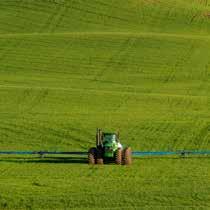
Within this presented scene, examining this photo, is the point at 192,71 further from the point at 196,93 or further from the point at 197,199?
the point at 197,199

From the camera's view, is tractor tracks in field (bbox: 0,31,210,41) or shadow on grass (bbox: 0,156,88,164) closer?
shadow on grass (bbox: 0,156,88,164)

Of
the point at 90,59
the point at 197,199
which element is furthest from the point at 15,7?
the point at 197,199

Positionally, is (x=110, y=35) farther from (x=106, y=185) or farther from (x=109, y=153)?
(x=106, y=185)

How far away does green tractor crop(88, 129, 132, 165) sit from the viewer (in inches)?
866

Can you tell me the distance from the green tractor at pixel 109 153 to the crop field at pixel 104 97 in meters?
0.36

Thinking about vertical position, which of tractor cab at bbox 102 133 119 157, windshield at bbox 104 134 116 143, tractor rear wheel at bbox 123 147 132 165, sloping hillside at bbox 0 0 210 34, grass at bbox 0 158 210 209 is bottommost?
grass at bbox 0 158 210 209

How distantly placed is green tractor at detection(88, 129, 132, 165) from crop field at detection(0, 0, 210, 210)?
359mm

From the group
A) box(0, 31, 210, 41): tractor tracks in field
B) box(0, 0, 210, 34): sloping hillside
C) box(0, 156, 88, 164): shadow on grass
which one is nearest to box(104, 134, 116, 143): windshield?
box(0, 156, 88, 164): shadow on grass

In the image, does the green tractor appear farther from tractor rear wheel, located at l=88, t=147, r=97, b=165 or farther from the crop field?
the crop field

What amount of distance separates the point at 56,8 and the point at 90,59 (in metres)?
15.9

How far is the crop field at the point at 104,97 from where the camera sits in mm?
18328

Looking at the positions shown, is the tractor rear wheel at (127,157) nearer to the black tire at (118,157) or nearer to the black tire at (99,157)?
the black tire at (118,157)

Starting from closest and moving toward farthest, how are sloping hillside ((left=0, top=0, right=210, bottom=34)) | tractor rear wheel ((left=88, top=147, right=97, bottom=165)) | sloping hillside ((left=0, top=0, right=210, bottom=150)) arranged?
tractor rear wheel ((left=88, top=147, right=97, bottom=165)) → sloping hillside ((left=0, top=0, right=210, bottom=150)) → sloping hillside ((left=0, top=0, right=210, bottom=34))

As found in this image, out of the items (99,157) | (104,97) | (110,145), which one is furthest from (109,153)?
(104,97)
